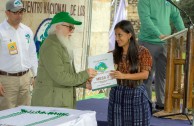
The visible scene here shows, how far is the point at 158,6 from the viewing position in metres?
6.04

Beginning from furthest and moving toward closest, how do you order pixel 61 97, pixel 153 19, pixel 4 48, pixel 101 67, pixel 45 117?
1. pixel 153 19
2. pixel 4 48
3. pixel 101 67
4. pixel 61 97
5. pixel 45 117

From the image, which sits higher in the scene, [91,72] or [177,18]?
[177,18]

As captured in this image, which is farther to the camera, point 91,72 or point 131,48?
point 131,48

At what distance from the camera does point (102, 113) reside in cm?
623

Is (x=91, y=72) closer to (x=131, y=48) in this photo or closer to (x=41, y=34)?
(x=131, y=48)

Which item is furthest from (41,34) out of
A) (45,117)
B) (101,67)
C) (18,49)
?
(45,117)

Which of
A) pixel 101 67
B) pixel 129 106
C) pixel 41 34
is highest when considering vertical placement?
pixel 41 34

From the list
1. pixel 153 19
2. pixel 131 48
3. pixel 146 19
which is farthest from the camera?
pixel 153 19

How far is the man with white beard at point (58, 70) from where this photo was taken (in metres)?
3.85

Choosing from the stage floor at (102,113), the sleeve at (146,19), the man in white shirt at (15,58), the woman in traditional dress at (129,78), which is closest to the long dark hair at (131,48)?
the woman in traditional dress at (129,78)

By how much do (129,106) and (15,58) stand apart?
145cm

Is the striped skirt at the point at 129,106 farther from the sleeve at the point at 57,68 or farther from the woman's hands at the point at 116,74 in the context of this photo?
the sleeve at the point at 57,68

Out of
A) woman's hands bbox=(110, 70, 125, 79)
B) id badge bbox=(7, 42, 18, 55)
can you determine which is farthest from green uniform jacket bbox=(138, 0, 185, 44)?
id badge bbox=(7, 42, 18, 55)

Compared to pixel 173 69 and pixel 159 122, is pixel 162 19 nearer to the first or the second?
pixel 173 69
